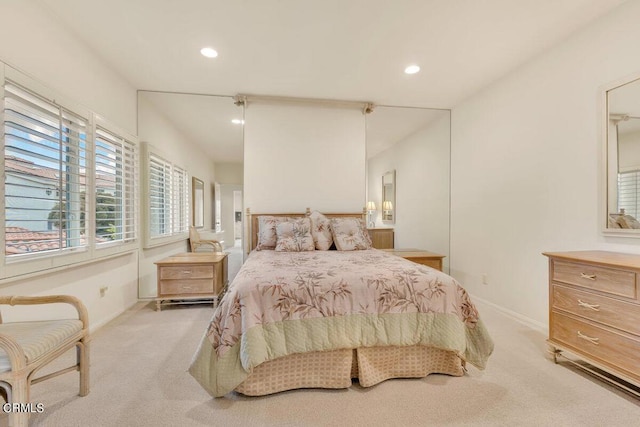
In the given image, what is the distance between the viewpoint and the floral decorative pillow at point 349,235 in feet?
10.7

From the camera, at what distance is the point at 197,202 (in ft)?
16.4

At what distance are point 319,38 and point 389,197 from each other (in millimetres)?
3503

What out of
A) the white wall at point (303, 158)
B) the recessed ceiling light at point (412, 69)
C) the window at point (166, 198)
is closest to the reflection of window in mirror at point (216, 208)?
the window at point (166, 198)

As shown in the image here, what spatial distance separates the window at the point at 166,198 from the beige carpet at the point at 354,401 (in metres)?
2.01

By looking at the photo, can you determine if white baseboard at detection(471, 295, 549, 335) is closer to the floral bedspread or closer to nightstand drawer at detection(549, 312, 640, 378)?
nightstand drawer at detection(549, 312, 640, 378)

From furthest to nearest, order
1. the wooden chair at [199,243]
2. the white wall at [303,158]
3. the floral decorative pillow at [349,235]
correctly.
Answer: the wooden chair at [199,243], the white wall at [303,158], the floral decorative pillow at [349,235]

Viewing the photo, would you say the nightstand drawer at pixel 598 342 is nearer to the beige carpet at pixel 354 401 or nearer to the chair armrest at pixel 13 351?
the beige carpet at pixel 354 401

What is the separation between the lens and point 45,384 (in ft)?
5.99

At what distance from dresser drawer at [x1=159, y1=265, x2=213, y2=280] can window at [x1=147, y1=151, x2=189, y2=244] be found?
713mm

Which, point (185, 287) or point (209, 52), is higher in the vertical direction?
point (209, 52)

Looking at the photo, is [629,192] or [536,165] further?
[536,165]

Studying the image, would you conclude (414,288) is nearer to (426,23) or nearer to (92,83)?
(426,23)

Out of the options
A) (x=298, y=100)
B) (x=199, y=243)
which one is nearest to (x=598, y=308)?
(x=298, y=100)

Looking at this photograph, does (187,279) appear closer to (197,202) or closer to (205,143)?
(197,202)
